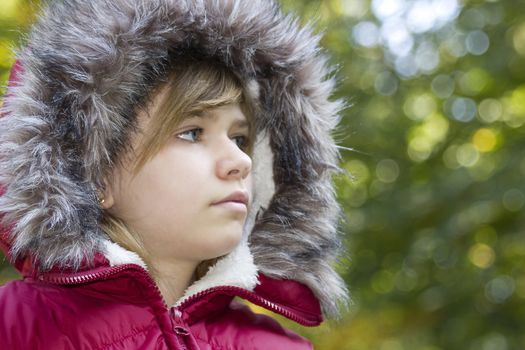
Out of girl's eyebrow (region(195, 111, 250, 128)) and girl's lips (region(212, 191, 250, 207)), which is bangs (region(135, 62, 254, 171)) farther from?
girl's lips (region(212, 191, 250, 207))

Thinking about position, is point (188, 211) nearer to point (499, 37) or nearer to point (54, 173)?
point (54, 173)

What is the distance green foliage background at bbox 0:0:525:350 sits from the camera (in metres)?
4.65

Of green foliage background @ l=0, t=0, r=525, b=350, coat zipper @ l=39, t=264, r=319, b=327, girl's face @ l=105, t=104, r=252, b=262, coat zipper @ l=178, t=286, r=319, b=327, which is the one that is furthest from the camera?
green foliage background @ l=0, t=0, r=525, b=350

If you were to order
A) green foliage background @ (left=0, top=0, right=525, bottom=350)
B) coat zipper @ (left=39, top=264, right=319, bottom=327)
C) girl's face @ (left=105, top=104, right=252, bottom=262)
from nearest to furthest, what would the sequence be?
1. coat zipper @ (left=39, top=264, right=319, bottom=327)
2. girl's face @ (left=105, top=104, right=252, bottom=262)
3. green foliage background @ (left=0, top=0, right=525, bottom=350)

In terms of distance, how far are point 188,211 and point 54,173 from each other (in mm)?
336

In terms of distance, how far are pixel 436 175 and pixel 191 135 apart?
2.96 m

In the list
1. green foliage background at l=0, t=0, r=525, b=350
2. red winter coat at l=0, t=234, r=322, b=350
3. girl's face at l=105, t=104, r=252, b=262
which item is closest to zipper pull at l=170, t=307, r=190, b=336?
red winter coat at l=0, t=234, r=322, b=350

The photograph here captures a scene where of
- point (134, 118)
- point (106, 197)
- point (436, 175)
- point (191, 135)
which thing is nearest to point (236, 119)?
point (191, 135)

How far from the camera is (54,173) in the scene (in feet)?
6.63

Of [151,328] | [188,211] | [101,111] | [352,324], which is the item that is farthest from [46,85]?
[352,324]

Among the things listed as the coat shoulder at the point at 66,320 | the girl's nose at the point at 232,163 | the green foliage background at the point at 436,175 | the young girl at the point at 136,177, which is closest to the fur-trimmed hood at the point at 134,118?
the young girl at the point at 136,177

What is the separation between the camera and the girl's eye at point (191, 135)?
7.06ft

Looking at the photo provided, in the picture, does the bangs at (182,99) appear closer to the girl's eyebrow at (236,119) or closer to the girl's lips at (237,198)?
the girl's eyebrow at (236,119)

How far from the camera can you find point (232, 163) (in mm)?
2148
